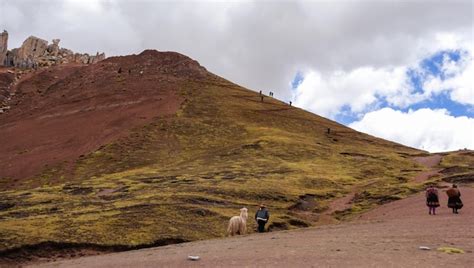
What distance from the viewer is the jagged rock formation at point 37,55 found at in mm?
136875

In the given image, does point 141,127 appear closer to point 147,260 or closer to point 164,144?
point 164,144

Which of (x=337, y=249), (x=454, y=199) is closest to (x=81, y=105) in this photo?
(x=454, y=199)

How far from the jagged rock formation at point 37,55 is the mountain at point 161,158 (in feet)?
27.5

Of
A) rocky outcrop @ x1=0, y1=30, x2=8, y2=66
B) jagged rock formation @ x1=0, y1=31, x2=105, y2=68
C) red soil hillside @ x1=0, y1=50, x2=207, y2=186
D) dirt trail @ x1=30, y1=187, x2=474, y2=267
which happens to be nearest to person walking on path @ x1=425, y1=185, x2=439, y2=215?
dirt trail @ x1=30, y1=187, x2=474, y2=267

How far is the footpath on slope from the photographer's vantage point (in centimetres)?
1996

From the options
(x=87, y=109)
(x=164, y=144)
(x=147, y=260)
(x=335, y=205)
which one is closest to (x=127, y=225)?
(x=147, y=260)

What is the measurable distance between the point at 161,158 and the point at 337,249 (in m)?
46.9

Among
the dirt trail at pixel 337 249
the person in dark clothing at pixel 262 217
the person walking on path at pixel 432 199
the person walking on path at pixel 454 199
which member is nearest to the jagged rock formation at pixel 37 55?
the person in dark clothing at pixel 262 217

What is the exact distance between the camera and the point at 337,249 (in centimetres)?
2259

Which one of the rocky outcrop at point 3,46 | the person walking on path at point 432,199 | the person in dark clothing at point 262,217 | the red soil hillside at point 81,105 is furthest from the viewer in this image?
the rocky outcrop at point 3,46

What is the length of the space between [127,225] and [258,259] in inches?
560

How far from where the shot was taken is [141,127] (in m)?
79.8

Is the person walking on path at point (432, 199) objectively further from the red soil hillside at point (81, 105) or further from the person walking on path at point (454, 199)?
the red soil hillside at point (81, 105)

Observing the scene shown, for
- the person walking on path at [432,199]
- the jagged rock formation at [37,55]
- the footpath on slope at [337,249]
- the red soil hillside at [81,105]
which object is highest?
the jagged rock formation at [37,55]
